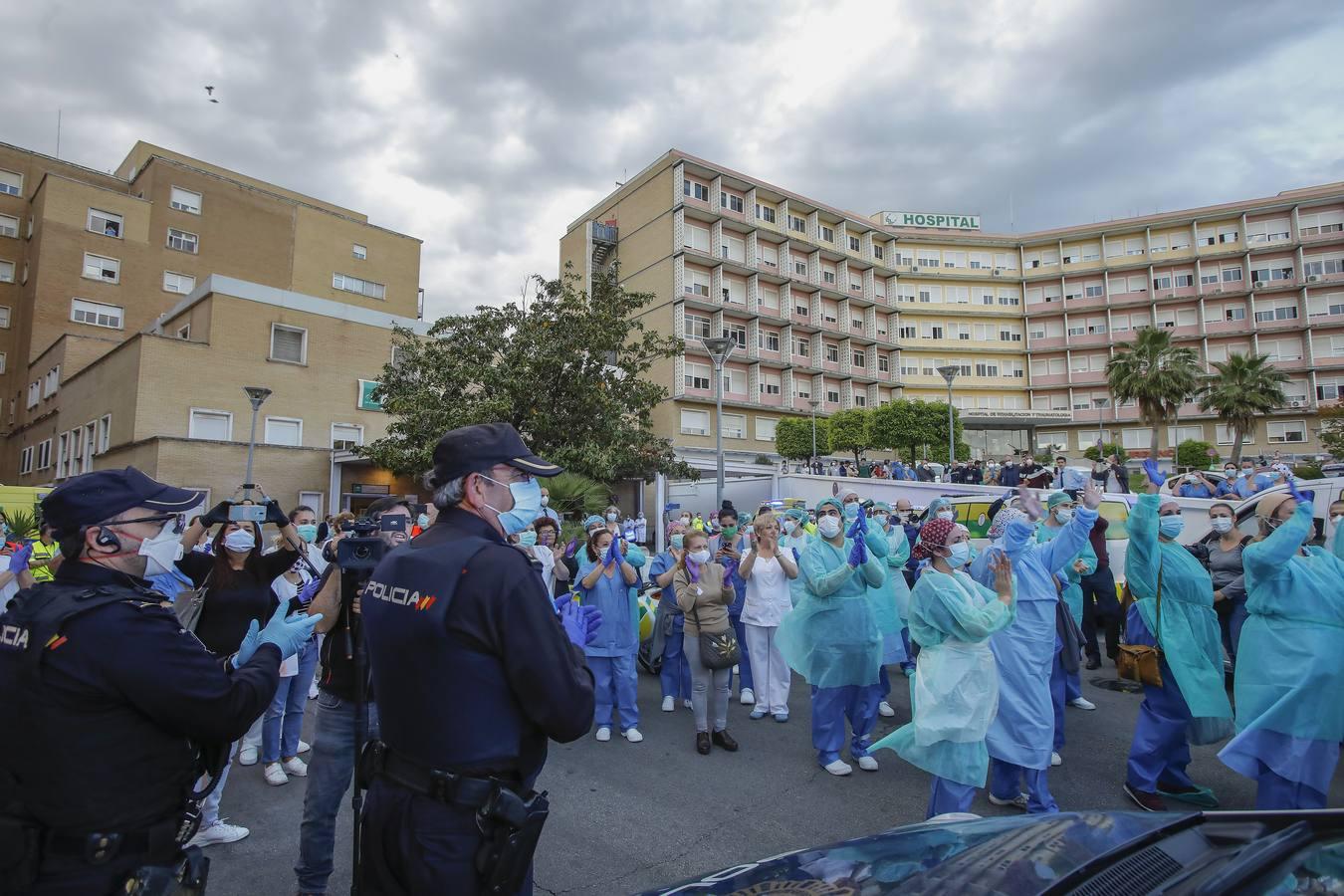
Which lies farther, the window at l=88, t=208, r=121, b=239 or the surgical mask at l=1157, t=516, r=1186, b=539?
the window at l=88, t=208, r=121, b=239

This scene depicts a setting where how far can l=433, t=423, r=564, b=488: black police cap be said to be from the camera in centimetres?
230

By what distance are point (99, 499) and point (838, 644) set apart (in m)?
5.02

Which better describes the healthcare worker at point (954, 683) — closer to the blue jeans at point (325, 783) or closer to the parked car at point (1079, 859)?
the parked car at point (1079, 859)

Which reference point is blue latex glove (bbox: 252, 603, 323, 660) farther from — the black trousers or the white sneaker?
the black trousers

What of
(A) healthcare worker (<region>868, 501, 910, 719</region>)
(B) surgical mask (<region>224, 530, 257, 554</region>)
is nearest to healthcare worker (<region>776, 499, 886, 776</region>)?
(A) healthcare worker (<region>868, 501, 910, 719</region>)

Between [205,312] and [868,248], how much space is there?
150ft

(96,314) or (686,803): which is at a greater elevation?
(96,314)

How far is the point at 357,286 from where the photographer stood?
36781 millimetres

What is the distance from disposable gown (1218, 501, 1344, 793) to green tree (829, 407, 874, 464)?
3549 cm

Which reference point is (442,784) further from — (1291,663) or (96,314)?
(96,314)

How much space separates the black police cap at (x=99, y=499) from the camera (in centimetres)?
210

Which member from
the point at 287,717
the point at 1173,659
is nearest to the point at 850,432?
the point at 1173,659

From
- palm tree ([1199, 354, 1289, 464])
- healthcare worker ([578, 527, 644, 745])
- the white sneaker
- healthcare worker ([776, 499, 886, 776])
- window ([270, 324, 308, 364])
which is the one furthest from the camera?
palm tree ([1199, 354, 1289, 464])

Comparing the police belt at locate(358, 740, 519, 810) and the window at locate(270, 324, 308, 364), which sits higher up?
the window at locate(270, 324, 308, 364)
